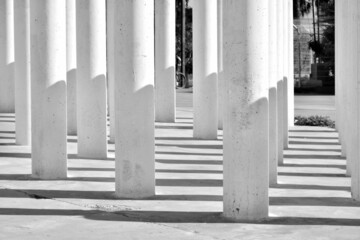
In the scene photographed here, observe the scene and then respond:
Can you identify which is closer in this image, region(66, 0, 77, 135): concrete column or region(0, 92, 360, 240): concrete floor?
region(0, 92, 360, 240): concrete floor

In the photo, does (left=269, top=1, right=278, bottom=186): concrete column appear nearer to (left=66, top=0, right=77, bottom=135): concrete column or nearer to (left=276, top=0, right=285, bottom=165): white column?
(left=276, top=0, right=285, bottom=165): white column

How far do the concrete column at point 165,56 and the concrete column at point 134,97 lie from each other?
12502 millimetres

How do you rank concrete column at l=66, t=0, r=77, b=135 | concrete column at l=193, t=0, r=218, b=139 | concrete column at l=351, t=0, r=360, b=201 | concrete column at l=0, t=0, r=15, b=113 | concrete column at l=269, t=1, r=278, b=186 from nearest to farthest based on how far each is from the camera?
concrete column at l=351, t=0, r=360, b=201, concrete column at l=269, t=1, r=278, b=186, concrete column at l=66, t=0, r=77, b=135, concrete column at l=193, t=0, r=218, b=139, concrete column at l=0, t=0, r=15, b=113

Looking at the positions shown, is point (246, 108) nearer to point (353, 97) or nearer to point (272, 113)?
point (353, 97)

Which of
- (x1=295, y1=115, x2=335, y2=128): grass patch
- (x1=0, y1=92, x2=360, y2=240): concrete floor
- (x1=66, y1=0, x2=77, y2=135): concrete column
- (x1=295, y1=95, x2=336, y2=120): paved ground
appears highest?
(x1=66, y1=0, x2=77, y2=135): concrete column

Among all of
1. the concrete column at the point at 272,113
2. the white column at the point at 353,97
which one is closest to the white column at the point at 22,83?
the concrete column at the point at 272,113

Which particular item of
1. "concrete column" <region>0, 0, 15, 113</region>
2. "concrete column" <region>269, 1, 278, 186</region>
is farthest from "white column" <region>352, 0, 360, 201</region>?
"concrete column" <region>0, 0, 15, 113</region>

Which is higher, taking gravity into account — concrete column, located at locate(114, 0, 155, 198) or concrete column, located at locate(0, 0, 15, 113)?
concrete column, located at locate(0, 0, 15, 113)

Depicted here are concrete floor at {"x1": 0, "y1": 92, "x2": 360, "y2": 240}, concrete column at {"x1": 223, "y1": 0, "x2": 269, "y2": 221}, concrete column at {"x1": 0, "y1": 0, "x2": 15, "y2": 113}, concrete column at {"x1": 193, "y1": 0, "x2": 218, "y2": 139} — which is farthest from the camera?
concrete column at {"x1": 0, "y1": 0, "x2": 15, "y2": 113}

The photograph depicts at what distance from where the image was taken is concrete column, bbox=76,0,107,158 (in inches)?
609

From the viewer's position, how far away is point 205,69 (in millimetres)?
20188

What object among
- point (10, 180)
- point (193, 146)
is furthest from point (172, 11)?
point (10, 180)

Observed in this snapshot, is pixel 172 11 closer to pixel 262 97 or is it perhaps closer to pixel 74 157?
pixel 74 157

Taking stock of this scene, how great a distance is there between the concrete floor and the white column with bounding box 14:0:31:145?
756mm
